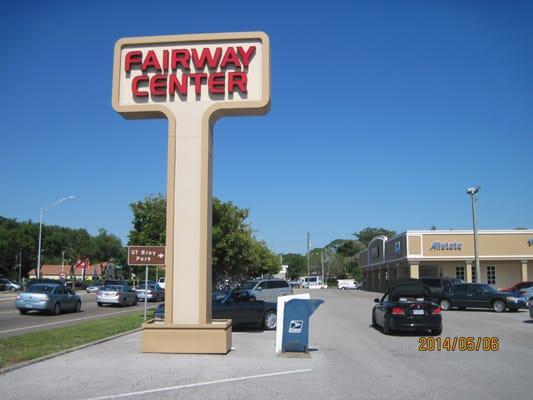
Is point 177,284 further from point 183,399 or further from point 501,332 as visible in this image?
point 501,332

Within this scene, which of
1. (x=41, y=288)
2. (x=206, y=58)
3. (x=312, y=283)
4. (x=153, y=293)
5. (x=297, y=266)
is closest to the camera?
(x=206, y=58)

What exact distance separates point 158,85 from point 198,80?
1015mm

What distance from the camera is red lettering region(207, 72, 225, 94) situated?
536 inches

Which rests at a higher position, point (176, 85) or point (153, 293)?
point (176, 85)

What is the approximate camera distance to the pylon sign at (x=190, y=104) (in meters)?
12.9

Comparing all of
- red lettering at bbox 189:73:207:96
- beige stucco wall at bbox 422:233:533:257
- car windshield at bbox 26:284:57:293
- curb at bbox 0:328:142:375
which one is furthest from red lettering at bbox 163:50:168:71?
beige stucco wall at bbox 422:233:533:257

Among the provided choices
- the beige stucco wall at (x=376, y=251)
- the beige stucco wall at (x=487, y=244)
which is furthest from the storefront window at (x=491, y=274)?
the beige stucco wall at (x=376, y=251)

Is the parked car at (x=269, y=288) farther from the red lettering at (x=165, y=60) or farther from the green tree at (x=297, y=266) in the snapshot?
the green tree at (x=297, y=266)

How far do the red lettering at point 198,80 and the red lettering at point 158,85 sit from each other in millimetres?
693

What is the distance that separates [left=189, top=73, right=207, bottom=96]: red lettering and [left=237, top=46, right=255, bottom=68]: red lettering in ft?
3.35

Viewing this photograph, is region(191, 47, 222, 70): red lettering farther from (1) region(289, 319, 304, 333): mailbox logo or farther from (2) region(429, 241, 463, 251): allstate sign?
(2) region(429, 241, 463, 251): allstate sign

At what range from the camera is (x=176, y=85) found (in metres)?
13.7

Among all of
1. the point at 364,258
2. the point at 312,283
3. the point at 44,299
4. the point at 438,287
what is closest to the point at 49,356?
the point at 44,299

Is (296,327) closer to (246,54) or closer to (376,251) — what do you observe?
(246,54)
